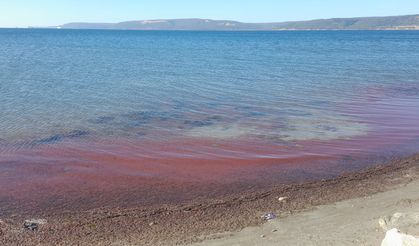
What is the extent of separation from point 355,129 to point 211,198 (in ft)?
27.9

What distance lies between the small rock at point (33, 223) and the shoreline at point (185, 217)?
0.34 feet

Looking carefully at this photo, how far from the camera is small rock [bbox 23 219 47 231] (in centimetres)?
920

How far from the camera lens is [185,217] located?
9656mm

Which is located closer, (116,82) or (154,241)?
(154,241)

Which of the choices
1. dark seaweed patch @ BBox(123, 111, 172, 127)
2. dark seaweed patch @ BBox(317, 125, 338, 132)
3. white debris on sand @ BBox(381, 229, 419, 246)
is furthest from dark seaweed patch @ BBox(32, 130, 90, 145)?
white debris on sand @ BBox(381, 229, 419, 246)

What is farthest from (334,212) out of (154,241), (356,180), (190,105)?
(190,105)

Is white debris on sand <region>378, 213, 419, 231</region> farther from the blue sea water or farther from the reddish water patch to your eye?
the blue sea water

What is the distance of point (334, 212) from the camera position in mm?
9602

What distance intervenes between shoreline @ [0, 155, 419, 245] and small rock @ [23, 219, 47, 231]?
105 mm

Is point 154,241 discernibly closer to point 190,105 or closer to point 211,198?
point 211,198

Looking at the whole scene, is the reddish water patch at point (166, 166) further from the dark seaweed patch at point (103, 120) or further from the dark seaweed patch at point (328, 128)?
the dark seaweed patch at point (103, 120)

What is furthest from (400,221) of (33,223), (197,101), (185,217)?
(197,101)

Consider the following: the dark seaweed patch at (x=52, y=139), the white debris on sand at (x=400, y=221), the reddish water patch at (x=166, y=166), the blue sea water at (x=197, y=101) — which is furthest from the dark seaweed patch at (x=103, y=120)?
the white debris on sand at (x=400, y=221)

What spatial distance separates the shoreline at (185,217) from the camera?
8.64m
